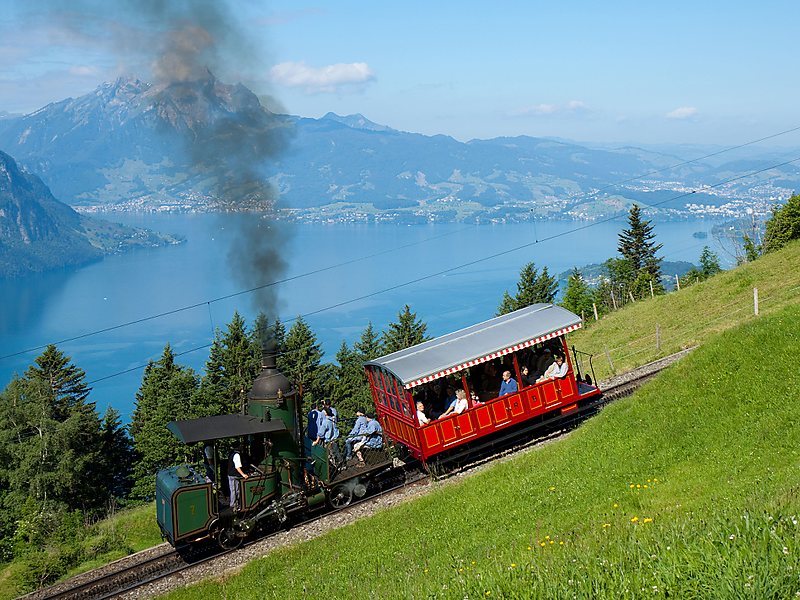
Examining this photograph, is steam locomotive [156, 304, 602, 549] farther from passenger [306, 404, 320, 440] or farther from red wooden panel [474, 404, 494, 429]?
passenger [306, 404, 320, 440]

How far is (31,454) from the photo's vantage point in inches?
Result: 1523

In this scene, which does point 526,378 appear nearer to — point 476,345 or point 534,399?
point 534,399

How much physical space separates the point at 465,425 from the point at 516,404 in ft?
4.64

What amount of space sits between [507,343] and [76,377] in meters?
44.7

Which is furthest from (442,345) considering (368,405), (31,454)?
(368,405)

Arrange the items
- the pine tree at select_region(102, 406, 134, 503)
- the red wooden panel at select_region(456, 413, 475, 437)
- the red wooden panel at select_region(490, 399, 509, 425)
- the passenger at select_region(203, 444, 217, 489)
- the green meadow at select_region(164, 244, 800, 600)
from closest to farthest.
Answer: the green meadow at select_region(164, 244, 800, 600)
the passenger at select_region(203, 444, 217, 489)
the red wooden panel at select_region(456, 413, 475, 437)
the red wooden panel at select_region(490, 399, 509, 425)
the pine tree at select_region(102, 406, 134, 503)

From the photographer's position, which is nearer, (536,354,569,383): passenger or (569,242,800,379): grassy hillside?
(536,354,569,383): passenger

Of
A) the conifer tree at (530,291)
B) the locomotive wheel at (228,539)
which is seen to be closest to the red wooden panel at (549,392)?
the locomotive wheel at (228,539)

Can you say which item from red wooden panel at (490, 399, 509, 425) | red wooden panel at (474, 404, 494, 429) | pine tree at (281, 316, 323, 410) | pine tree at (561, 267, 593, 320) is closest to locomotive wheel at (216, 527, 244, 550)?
red wooden panel at (474, 404, 494, 429)

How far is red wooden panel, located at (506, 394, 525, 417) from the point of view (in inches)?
673

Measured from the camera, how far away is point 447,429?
16500 mm

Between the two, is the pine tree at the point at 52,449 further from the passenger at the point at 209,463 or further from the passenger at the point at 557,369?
the passenger at the point at 557,369

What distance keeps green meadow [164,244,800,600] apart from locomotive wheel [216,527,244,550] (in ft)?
3.81

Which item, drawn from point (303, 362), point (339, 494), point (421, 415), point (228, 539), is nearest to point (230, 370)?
point (303, 362)
